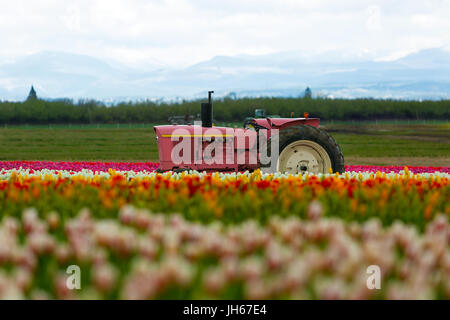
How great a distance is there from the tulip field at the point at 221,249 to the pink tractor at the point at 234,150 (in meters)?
4.52

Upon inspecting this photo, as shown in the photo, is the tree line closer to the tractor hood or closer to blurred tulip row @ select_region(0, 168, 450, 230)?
the tractor hood

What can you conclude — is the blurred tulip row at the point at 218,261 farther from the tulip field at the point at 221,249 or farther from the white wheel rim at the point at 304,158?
the white wheel rim at the point at 304,158

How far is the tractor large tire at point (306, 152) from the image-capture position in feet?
30.7

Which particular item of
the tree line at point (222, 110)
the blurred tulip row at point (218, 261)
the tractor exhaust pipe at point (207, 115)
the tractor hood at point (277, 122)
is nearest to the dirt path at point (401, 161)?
the tractor hood at point (277, 122)

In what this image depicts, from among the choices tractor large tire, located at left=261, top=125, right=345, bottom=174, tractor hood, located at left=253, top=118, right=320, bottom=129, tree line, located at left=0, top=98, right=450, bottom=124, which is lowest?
tractor large tire, located at left=261, top=125, right=345, bottom=174

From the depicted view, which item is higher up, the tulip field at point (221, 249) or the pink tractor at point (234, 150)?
the pink tractor at point (234, 150)

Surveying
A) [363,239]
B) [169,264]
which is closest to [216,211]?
[363,239]

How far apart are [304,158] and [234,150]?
1.36 meters

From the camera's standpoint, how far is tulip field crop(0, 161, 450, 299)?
2.65 m

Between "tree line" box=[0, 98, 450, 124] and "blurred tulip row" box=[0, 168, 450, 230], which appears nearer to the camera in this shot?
"blurred tulip row" box=[0, 168, 450, 230]

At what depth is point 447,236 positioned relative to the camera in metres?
3.85

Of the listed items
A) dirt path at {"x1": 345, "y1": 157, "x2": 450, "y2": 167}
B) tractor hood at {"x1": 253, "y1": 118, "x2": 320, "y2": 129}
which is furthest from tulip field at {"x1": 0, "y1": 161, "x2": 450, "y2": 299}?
dirt path at {"x1": 345, "y1": 157, "x2": 450, "y2": 167}

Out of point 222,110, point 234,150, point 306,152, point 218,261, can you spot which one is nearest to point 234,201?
point 218,261

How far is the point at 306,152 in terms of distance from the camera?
31.8 ft
